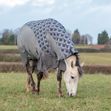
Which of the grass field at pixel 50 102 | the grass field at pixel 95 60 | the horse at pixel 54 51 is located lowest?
the grass field at pixel 95 60

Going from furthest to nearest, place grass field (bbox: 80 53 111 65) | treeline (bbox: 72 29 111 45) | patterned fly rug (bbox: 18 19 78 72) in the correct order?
treeline (bbox: 72 29 111 45) → grass field (bbox: 80 53 111 65) → patterned fly rug (bbox: 18 19 78 72)

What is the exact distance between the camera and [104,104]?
459 inches

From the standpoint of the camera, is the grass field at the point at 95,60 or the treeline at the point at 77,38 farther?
the treeline at the point at 77,38

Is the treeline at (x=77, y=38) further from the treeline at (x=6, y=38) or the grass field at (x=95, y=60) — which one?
the grass field at (x=95, y=60)

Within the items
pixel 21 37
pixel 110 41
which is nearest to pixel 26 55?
pixel 21 37

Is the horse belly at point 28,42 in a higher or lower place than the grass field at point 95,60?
higher

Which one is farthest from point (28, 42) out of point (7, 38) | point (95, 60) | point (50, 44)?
point (7, 38)

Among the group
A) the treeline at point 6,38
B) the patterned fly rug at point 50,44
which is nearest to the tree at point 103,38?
the treeline at point 6,38

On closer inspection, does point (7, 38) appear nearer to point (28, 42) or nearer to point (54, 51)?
point (28, 42)

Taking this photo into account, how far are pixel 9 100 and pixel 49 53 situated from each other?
1924 millimetres

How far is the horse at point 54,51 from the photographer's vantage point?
41.9ft

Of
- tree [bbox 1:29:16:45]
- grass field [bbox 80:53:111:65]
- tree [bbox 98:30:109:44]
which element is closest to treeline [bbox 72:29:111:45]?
tree [bbox 98:30:109:44]

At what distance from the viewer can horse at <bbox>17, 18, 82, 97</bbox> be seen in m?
12.8

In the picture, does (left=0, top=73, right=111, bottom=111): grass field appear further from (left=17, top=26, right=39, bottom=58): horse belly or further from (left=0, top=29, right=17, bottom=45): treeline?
(left=0, top=29, right=17, bottom=45): treeline
